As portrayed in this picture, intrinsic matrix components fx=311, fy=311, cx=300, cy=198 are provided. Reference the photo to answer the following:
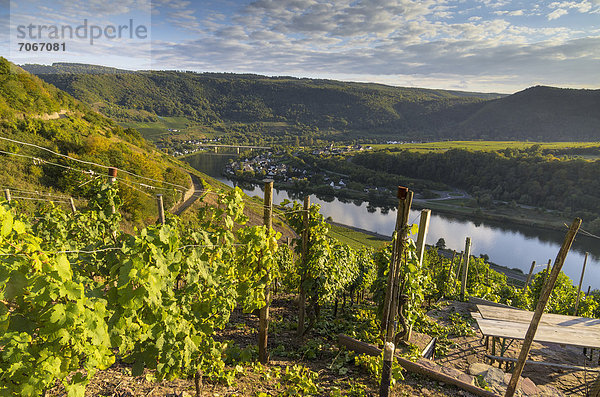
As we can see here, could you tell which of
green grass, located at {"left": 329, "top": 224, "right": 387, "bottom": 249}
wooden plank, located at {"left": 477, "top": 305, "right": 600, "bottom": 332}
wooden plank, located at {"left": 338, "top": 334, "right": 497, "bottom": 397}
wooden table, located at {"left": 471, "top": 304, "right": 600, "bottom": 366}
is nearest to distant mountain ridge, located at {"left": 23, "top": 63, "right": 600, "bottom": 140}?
green grass, located at {"left": 329, "top": 224, "right": 387, "bottom": 249}

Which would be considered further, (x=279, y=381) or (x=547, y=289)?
(x=279, y=381)

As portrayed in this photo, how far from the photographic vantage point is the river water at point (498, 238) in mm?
43628

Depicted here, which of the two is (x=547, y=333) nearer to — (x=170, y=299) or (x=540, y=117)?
(x=170, y=299)

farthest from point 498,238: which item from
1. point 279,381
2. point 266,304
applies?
point 279,381

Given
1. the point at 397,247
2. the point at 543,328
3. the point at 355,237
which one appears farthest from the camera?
the point at 355,237

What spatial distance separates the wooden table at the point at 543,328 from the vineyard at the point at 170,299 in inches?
43.2

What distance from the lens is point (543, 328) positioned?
5.59m

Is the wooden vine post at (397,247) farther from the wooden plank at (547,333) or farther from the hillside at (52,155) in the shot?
the hillside at (52,155)

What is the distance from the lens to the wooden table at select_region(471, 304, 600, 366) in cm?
508

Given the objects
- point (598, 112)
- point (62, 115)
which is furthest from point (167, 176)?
point (598, 112)

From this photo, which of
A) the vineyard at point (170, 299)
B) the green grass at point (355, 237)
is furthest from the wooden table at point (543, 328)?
the green grass at point (355, 237)

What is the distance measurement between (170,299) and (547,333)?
6.15 metres

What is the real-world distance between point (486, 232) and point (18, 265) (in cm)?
6581

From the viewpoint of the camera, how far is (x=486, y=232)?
57.0 m
